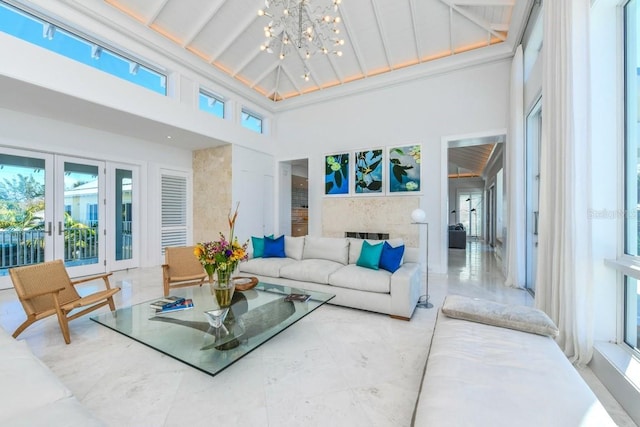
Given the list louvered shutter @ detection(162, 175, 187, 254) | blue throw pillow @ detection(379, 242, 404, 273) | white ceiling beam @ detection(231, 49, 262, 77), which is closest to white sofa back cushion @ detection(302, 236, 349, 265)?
blue throw pillow @ detection(379, 242, 404, 273)

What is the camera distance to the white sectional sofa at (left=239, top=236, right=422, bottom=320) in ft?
10.2

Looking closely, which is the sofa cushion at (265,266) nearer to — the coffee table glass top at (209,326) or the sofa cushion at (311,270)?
the sofa cushion at (311,270)

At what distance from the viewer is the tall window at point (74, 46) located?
3576 mm

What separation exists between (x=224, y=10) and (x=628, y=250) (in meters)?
6.35

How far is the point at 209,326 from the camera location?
221 cm

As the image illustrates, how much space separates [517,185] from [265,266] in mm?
4353

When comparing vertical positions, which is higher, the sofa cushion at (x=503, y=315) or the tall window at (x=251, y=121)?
the tall window at (x=251, y=121)

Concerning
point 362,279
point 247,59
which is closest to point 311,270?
point 362,279

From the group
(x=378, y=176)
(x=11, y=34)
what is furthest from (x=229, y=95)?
(x=378, y=176)

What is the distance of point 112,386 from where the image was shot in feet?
6.22

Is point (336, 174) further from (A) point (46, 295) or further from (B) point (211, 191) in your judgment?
(A) point (46, 295)

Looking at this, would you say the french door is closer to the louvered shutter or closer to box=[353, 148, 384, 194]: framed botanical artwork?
the louvered shutter

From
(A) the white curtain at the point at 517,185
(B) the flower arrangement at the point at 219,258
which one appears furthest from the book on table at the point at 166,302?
(A) the white curtain at the point at 517,185

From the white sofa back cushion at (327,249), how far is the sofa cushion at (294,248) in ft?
0.23
